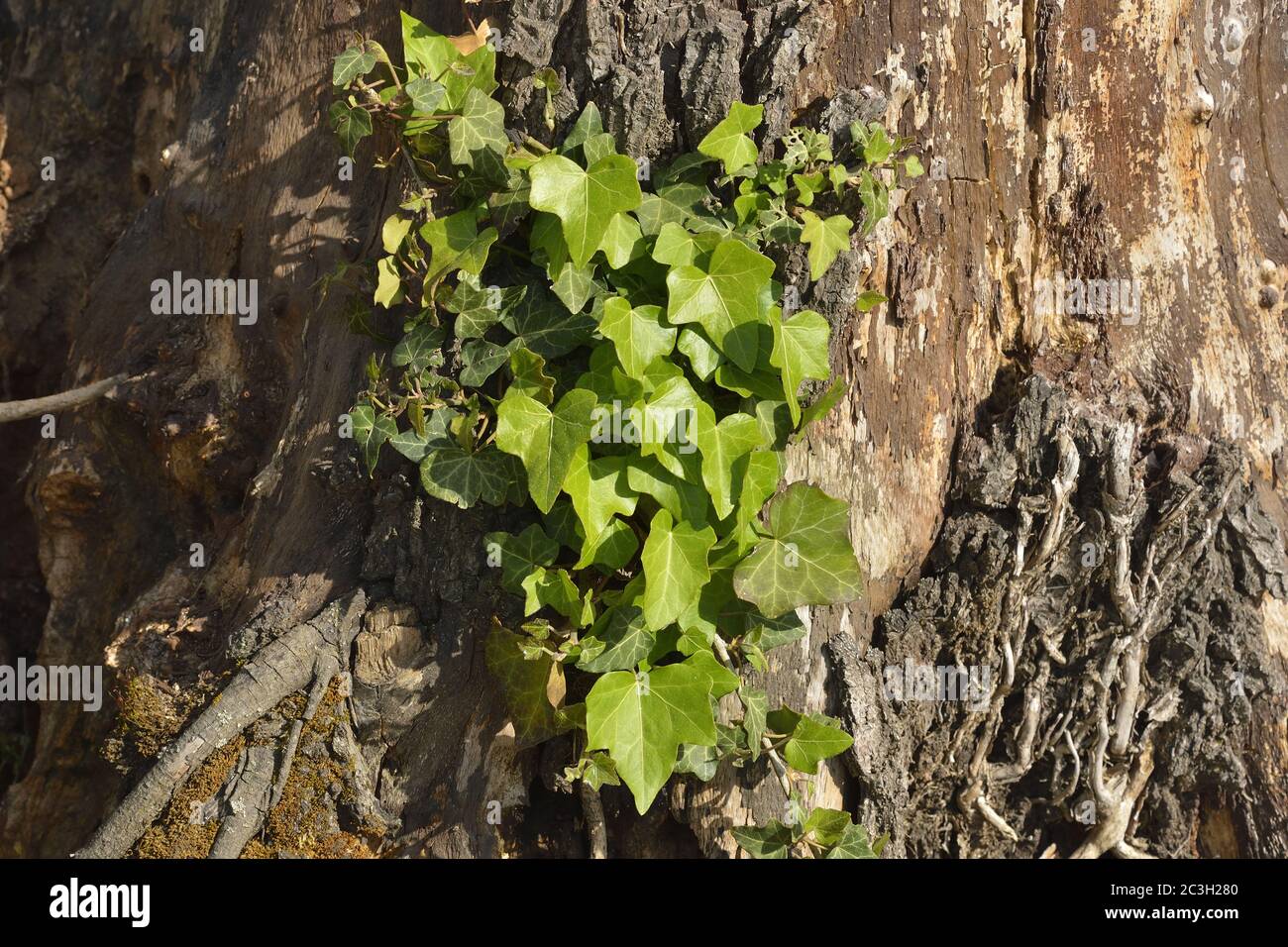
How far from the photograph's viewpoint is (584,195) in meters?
1.83

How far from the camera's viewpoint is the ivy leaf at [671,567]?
5.96 feet

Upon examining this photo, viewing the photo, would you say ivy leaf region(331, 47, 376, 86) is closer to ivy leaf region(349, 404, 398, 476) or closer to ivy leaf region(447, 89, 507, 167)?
ivy leaf region(447, 89, 507, 167)

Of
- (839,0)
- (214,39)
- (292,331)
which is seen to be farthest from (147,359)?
(839,0)

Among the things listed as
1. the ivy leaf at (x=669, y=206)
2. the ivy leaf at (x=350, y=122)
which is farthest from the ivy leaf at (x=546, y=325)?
the ivy leaf at (x=350, y=122)

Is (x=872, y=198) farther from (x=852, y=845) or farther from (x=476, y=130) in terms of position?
(x=852, y=845)

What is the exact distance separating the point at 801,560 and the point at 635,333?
56cm

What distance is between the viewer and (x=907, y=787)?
2234 mm

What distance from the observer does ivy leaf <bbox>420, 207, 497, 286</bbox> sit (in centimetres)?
189

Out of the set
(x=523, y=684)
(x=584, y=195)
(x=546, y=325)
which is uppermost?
(x=584, y=195)

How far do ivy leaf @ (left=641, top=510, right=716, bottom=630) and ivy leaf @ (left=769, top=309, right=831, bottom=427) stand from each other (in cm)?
31

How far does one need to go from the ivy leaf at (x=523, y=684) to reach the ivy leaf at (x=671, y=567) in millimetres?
283

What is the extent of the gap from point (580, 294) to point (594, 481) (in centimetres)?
36

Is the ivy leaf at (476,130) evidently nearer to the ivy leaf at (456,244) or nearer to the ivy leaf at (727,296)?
the ivy leaf at (456,244)

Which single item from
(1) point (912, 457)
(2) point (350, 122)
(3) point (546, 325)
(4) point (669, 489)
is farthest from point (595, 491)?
(2) point (350, 122)
